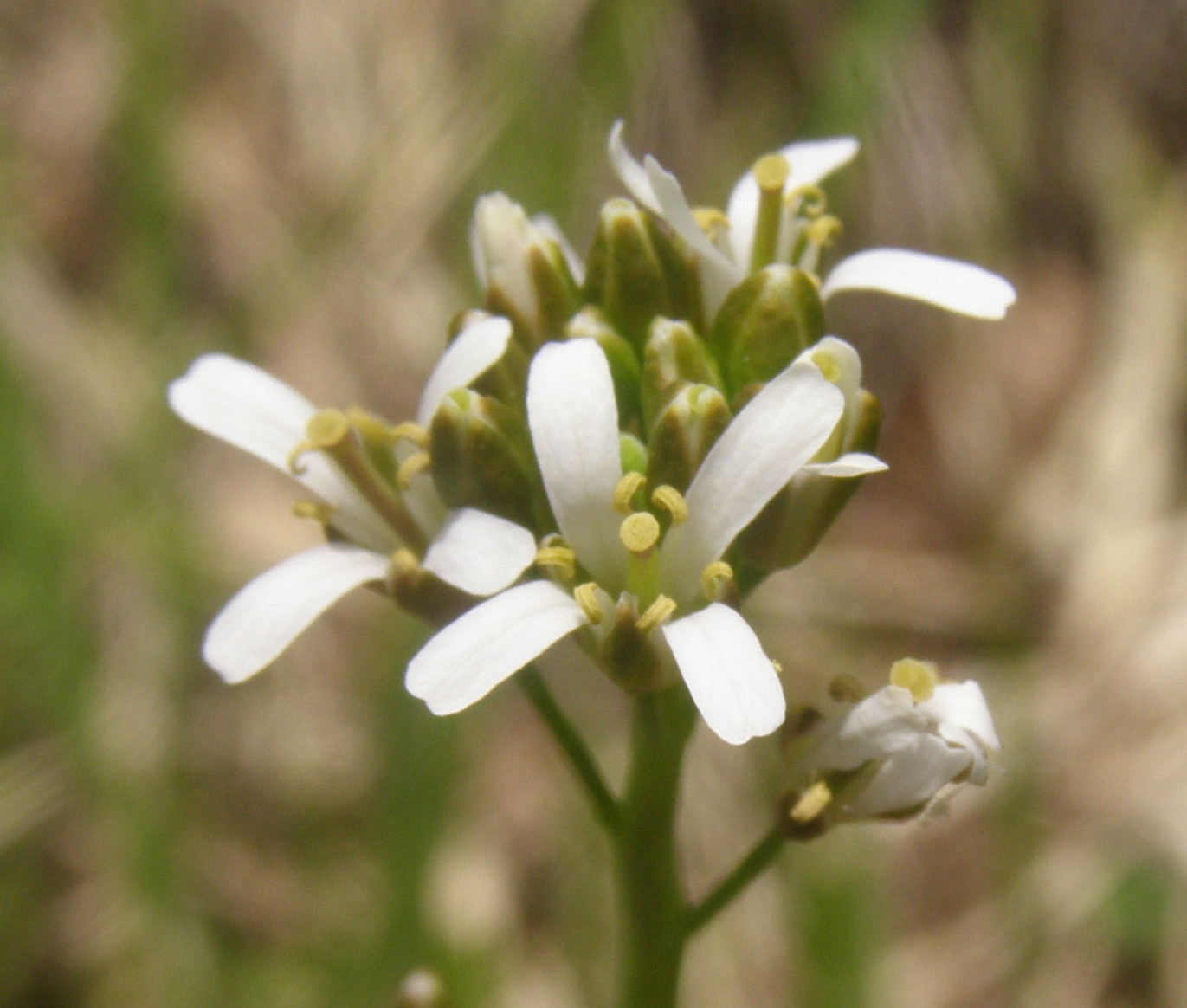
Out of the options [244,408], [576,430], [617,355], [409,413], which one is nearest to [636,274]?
[617,355]

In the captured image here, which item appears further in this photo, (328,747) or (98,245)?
(98,245)

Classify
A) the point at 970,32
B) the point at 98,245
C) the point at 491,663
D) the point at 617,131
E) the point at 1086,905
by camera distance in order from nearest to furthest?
the point at 491,663
the point at 617,131
the point at 1086,905
the point at 970,32
the point at 98,245

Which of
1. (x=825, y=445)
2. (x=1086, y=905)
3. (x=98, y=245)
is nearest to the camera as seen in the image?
(x=825, y=445)

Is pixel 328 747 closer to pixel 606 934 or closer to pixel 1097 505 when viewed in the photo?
pixel 606 934

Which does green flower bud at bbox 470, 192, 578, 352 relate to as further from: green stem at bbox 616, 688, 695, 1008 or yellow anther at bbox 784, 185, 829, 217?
green stem at bbox 616, 688, 695, 1008

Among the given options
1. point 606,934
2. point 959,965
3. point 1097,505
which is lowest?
point 959,965

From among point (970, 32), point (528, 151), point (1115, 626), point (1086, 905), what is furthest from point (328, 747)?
point (970, 32)
